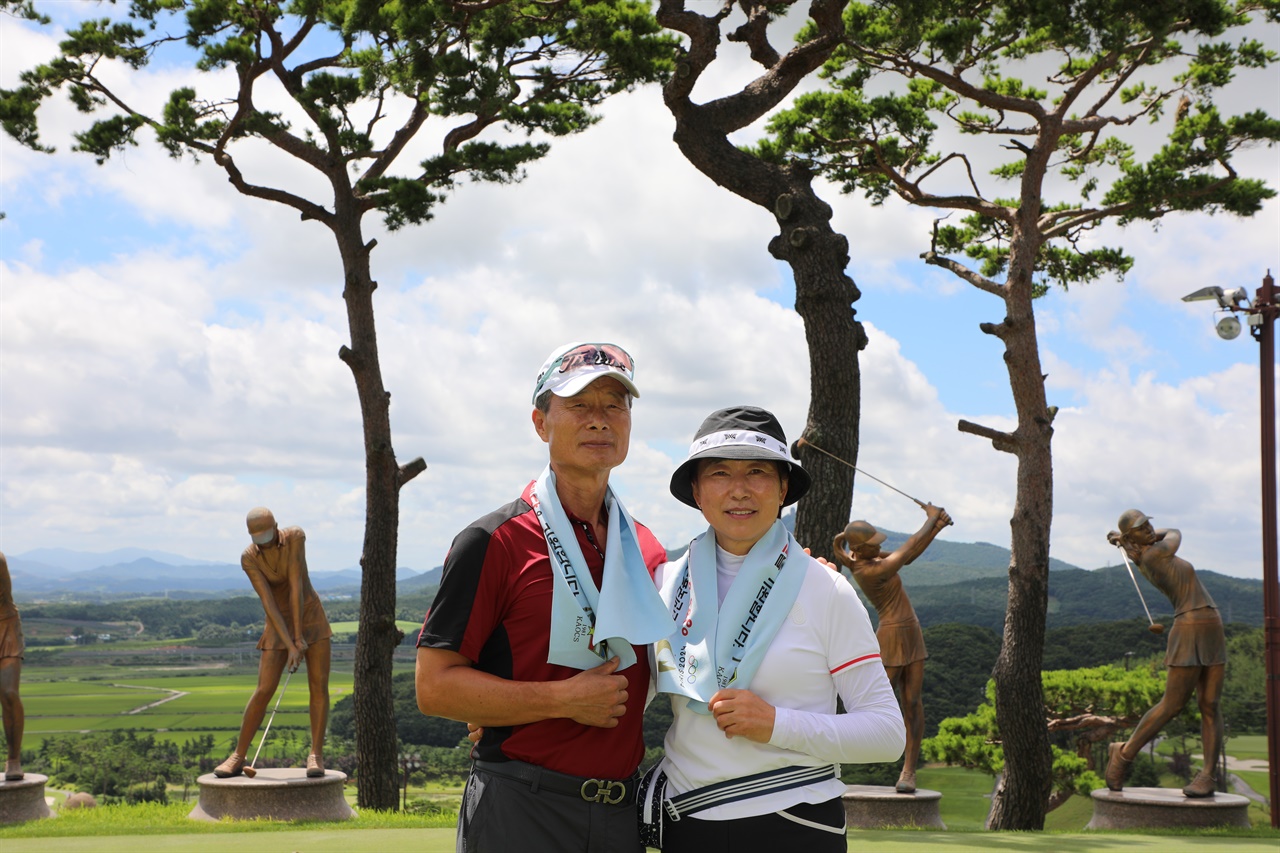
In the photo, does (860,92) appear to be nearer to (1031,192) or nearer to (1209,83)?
(1031,192)

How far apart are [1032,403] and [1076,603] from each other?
46.7 meters

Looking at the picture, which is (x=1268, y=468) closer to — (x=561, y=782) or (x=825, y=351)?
(x=825, y=351)

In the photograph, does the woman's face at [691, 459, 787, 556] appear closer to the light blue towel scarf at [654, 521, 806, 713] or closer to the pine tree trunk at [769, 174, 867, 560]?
the light blue towel scarf at [654, 521, 806, 713]

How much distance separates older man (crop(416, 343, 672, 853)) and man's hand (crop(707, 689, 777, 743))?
0.19 m

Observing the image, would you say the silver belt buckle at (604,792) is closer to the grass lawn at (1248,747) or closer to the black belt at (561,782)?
the black belt at (561,782)

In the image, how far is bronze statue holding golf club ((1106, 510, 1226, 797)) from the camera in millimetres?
9797

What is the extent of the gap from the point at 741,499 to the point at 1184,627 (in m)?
8.90

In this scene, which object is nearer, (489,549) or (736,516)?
(489,549)

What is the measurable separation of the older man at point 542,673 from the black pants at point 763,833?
0.32 feet

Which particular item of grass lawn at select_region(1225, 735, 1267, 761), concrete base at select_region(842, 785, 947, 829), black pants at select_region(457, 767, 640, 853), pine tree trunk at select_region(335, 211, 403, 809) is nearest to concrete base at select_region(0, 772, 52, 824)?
pine tree trunk at select_region(335, 211, 403, 809)

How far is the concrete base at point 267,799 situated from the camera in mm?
8812

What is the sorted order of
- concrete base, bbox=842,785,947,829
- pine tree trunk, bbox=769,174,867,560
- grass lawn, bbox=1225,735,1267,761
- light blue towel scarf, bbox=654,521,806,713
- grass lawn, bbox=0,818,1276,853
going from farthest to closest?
grass lawn, bbox=1225,735,1267,761 → concrete base, bbox=842,785,947,829 → pine tree trunk, bbox=769,174,867,560 → grass lawn, bbox=0,818,1276,853 → light blue towel scarf, bbox=654,521,806,713

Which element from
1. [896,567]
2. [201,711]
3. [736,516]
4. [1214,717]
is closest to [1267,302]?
[1214,717]

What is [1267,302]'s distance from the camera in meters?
11.7
